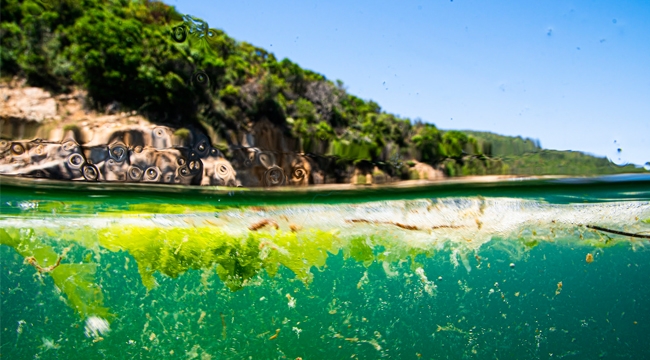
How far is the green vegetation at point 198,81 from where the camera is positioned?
4289 mm

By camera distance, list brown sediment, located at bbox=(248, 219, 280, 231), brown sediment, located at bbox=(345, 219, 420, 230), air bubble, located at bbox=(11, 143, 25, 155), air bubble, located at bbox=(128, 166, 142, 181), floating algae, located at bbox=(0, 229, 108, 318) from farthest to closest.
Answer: brown sediment, located at bbox=(345, 219, 420, 230) → brown sediment, located at bbox=(248, 219, 280, 231) → floating algae, located at bbox=(0, 229, 108, 318) → air bubble, located at bbox=(128, 166, 142, 181) → air bubble, located at bbox=(11, 143, 25, 155)

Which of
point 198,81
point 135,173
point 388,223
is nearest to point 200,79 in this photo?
point 198,81

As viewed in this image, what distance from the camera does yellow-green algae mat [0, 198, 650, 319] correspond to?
5988 mm

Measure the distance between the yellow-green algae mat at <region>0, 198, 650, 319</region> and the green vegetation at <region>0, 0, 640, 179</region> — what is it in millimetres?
1726

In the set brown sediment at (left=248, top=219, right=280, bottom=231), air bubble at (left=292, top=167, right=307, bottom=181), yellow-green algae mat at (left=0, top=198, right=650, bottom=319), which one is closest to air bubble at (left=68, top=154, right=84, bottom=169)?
yellow-green algae mat at (left=0, top=198, right=650, bottom=319)

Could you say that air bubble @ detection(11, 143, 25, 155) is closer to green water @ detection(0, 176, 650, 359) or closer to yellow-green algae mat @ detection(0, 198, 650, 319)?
green water @ detection(0, 176, 650, 359)

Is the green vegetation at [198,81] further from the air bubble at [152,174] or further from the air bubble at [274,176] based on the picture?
the air bubble at [152,174]

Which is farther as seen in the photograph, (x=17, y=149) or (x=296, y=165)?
(x=296, y=165)

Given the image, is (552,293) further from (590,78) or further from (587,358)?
(590,78)

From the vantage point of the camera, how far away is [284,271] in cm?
690

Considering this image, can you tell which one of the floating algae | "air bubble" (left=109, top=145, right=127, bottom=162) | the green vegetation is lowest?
the floating algae

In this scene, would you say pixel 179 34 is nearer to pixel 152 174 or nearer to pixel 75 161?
pixel 152 174

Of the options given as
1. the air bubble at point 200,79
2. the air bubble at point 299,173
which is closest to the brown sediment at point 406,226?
the air bubble at point 299,173

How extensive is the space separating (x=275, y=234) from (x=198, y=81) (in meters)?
3.37
